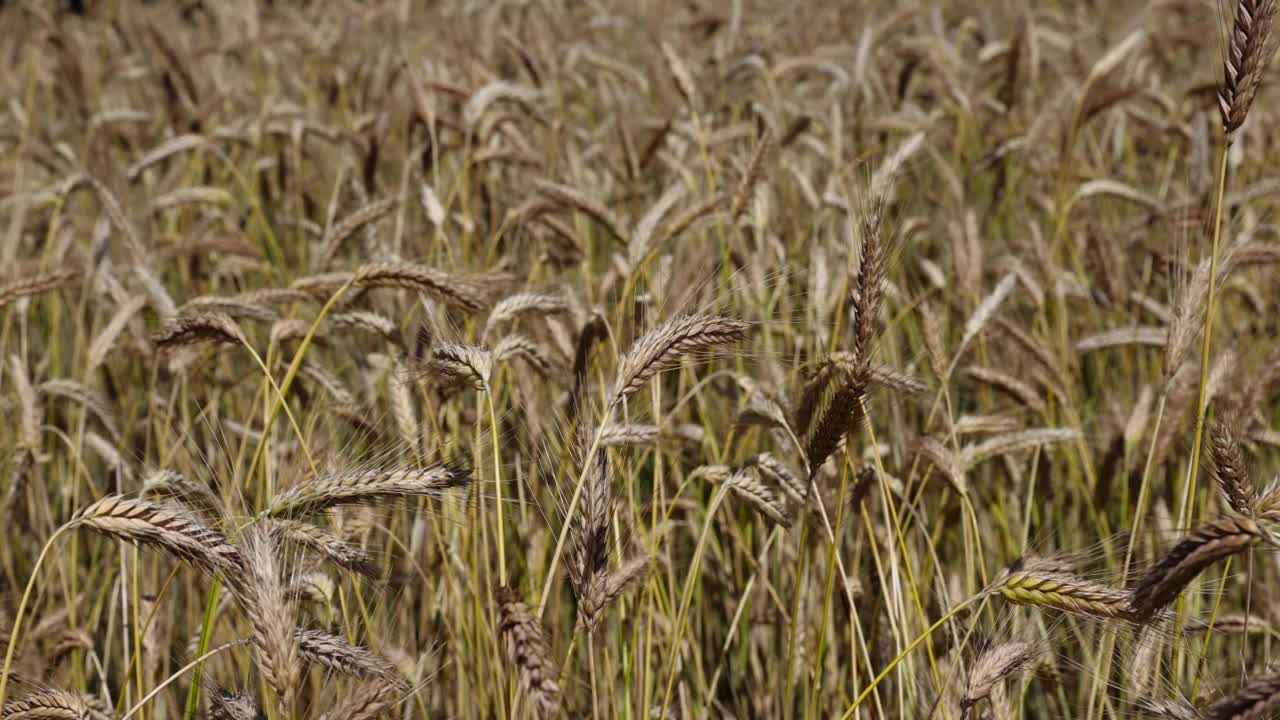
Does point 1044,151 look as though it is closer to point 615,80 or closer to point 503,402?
point 615,80

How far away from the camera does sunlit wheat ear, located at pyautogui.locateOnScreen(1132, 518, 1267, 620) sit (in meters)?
1.03

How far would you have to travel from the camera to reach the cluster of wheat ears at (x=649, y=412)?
4.66 feet

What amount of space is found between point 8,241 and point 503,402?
5.95 ft

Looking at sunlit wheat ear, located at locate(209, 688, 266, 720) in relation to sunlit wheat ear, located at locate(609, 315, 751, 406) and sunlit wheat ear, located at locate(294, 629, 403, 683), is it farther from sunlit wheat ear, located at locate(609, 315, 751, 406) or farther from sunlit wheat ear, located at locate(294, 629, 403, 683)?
sunlit wheat ear, located at locate(609, 315, 751, 406)

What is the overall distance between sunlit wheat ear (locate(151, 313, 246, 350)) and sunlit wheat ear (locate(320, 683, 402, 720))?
63cm

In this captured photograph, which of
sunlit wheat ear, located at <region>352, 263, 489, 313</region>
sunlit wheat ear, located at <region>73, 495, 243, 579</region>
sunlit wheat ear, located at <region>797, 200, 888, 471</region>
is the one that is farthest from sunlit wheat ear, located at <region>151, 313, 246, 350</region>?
sunlit wheat ear, located at <region>797, 200, 888, 471</region>

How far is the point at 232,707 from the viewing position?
1304mm

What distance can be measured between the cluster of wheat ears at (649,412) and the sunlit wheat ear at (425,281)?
0.03 feet

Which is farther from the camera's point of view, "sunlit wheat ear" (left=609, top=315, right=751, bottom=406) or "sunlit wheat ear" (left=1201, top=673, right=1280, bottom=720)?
"sunlit wheat ear" (left=609, top=315, right=751, bottom=406)

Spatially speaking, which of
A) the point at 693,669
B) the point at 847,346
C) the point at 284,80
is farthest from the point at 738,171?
the point at 284,80

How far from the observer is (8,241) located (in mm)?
3227

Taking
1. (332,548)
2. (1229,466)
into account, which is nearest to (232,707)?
(332,548)

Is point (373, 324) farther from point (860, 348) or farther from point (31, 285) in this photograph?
point (860, 348)

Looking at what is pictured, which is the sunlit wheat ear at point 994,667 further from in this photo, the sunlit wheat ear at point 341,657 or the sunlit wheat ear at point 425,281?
the sunlit wheat ear at point 425,281
